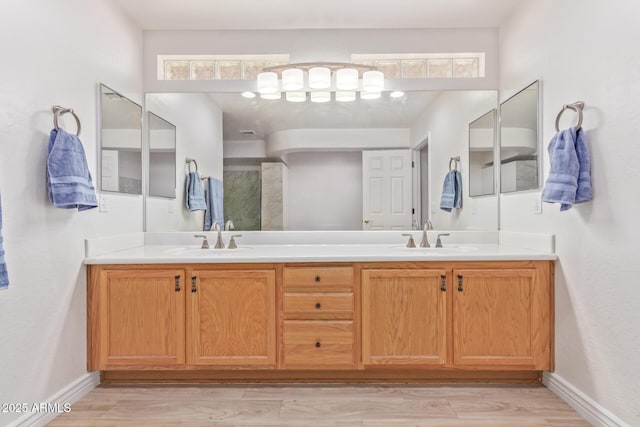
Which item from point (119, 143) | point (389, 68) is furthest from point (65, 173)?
point (389, 68)

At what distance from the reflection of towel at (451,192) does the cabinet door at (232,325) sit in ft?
4.55

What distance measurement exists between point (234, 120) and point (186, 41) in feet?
2.12

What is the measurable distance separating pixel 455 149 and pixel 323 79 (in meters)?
1.04

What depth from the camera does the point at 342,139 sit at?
2744 millimetres

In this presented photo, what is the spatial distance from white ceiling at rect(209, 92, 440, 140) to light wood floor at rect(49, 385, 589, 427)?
1657mm

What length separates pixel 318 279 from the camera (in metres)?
2.21

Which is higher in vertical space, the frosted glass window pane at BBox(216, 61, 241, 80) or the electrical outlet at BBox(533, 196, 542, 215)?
the frosted glass window pane at BBox(216, 61, 241, 80)

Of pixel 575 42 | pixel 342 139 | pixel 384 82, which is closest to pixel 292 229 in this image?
pixel 342 139

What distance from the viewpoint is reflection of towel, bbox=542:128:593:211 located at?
1833 millimetres

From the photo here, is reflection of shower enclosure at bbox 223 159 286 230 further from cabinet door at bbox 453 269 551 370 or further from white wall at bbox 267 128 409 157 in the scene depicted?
cabinet door at bbox 453 269 551 370

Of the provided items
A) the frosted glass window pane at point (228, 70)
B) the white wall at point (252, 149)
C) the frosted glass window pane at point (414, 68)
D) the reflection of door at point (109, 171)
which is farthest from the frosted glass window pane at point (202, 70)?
the frosted glass window pane at point (414, 68)

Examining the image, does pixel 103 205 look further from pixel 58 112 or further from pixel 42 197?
pixel 58 112

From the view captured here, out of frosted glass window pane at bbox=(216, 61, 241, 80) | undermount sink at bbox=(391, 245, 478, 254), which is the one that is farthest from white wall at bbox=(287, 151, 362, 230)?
frosted glass window pane at bbox=(216, 61, 241, 80)

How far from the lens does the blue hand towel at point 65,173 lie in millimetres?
1847
